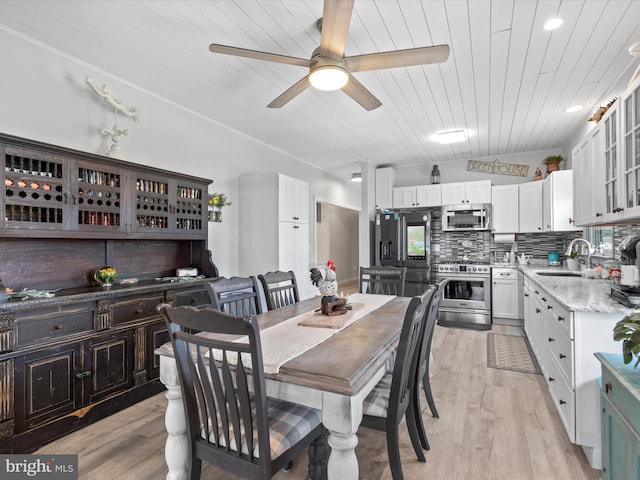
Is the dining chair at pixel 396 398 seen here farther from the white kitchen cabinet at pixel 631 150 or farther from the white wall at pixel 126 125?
the white wall at pixel 126 125

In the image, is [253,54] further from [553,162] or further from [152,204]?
[553,162]

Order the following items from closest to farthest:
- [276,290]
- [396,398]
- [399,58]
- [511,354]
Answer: [396,398] → [399,58] → [276,290] → [511,354]

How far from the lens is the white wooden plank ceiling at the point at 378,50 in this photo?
6.98 ft

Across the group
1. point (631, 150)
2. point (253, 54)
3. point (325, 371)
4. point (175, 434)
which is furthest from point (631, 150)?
point (175, 434)

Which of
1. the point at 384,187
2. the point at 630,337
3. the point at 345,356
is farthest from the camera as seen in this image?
the point at 384,187

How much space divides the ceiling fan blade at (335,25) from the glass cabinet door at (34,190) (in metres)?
1.97

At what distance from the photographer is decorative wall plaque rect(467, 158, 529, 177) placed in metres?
5.56

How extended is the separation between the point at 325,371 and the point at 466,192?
16.5ft

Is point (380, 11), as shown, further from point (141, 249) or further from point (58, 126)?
point (141, 249)

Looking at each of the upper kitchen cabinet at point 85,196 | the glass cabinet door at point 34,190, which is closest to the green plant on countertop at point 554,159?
the upper kitchen cabinet at point 85,196

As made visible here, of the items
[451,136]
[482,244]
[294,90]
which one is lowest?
[482,244]

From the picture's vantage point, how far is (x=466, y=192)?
217 inches

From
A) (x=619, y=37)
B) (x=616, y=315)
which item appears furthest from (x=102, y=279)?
(x=619, y=37)

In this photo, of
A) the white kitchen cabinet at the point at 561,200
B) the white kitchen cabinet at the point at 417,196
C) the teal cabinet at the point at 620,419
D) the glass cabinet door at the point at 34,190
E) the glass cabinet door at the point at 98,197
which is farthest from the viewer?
the white kitchen cabinet at the point at 417,196
